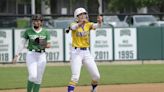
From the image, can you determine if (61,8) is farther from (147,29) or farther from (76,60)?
(76,60)

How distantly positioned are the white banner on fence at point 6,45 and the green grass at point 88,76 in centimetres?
272

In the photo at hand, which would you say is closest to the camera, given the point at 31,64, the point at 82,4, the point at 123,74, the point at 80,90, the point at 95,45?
the point at 31,64

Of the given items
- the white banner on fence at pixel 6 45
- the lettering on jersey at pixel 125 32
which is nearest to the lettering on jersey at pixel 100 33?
the lettering on jersey at pixel 125 32

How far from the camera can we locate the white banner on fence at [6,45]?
23594mm

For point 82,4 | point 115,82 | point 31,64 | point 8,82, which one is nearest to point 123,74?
point 115,82

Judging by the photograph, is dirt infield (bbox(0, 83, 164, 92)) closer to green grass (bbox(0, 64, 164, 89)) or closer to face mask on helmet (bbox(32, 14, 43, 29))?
green grass (bbox(0, 64, 164, 89))

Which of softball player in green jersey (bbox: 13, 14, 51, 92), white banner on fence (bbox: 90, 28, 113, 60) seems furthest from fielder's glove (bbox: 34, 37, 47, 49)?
white banner on fence (bbox: 90, 28, 113, 60)

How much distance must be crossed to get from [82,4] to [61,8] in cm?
395

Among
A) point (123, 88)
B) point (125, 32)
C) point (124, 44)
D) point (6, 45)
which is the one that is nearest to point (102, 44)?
point (124, 44)

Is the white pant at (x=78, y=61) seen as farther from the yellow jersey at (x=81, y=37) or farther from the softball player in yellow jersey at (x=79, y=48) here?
the yellow jersey at (x=81, y=37)

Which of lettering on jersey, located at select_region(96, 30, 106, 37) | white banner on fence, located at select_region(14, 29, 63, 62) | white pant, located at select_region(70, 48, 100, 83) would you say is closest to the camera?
white pant, located at select_region(70, 48, 100, 83)

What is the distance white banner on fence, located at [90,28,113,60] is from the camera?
80.1ft

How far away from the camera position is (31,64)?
11391 mm

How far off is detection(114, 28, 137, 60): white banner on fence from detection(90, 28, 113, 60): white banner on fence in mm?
307
